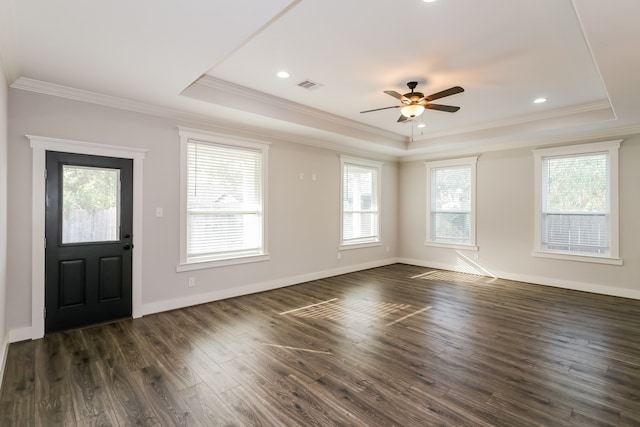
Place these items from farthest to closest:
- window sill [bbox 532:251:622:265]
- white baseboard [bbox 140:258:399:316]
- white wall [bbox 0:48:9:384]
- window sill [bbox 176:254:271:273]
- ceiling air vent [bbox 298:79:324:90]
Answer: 1. window sill [bbox 532:251:622:265]
2. window sill [bbox 176:254:271:273]
3. white baseboard [bbox 140:258:399:316]
4. ceiling air vent [bbox 298:79:324:90]
5. white wall [bbox 0:48:9:384]

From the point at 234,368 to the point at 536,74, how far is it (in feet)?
14.2

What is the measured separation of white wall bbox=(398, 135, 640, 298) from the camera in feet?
16.2

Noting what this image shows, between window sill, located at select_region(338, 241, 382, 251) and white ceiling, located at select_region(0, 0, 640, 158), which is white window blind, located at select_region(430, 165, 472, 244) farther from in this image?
white ceiling, located at select_region(0, 0, 640, 158)

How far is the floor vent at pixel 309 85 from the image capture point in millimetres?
3867

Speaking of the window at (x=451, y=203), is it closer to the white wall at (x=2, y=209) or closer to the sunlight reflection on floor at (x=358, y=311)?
the sunlight reflection on floor at (x=358, y=311)

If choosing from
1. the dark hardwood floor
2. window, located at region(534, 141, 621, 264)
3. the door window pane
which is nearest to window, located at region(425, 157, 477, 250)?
window, located at region(534, 141, 621, 264)

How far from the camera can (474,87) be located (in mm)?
3998

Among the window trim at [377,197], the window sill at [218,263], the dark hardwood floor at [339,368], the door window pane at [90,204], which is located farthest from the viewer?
the window trim at [377,197]

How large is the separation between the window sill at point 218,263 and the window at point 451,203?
13.0 feet

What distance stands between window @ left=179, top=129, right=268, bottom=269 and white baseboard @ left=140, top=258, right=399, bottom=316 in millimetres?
445

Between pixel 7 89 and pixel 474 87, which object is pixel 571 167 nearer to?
pixel 474 87

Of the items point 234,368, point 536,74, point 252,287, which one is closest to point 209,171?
point 252,287

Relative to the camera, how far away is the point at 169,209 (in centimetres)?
426

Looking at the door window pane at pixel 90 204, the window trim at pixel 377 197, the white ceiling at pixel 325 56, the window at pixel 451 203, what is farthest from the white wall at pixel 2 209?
the window at pixel 451 203
